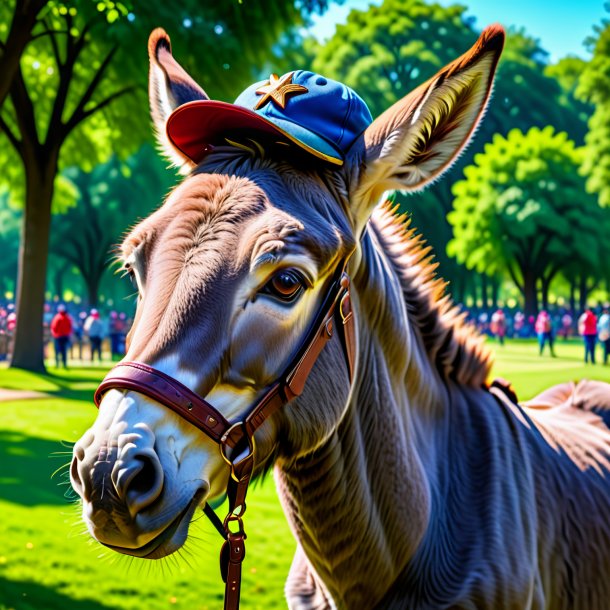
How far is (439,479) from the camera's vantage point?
109 inches

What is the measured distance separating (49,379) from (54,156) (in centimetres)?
601

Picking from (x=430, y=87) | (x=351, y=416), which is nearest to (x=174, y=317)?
(x=351, y=416)

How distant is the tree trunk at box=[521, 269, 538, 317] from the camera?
4528cm

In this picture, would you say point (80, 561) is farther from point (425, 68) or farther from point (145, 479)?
point (425, 68)

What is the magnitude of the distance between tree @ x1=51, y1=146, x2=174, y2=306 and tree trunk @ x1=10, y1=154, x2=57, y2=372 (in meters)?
20.8

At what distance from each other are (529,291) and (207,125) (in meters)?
46.4

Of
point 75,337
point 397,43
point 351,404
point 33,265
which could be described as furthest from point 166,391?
point 397,43

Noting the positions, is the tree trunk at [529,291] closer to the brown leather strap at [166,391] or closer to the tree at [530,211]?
the tree at [530,211]

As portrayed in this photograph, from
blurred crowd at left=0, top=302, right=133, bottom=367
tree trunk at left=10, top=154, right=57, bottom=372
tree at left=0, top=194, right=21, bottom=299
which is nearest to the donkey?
tree trunk at left=10, top=154, right=57, bottom=372

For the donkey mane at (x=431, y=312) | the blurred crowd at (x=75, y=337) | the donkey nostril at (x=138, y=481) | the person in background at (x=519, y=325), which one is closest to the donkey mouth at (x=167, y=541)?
the donkey nostril at (x=138, y=481)

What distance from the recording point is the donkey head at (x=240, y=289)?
1894 mm

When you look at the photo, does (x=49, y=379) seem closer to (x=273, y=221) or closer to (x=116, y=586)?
(x=116, y=586)

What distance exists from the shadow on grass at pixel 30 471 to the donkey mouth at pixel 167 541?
19.6ft

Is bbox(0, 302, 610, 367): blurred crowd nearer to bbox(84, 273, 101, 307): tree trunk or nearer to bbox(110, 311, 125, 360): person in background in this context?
bbox(110, 311, 125, 360): person in background
